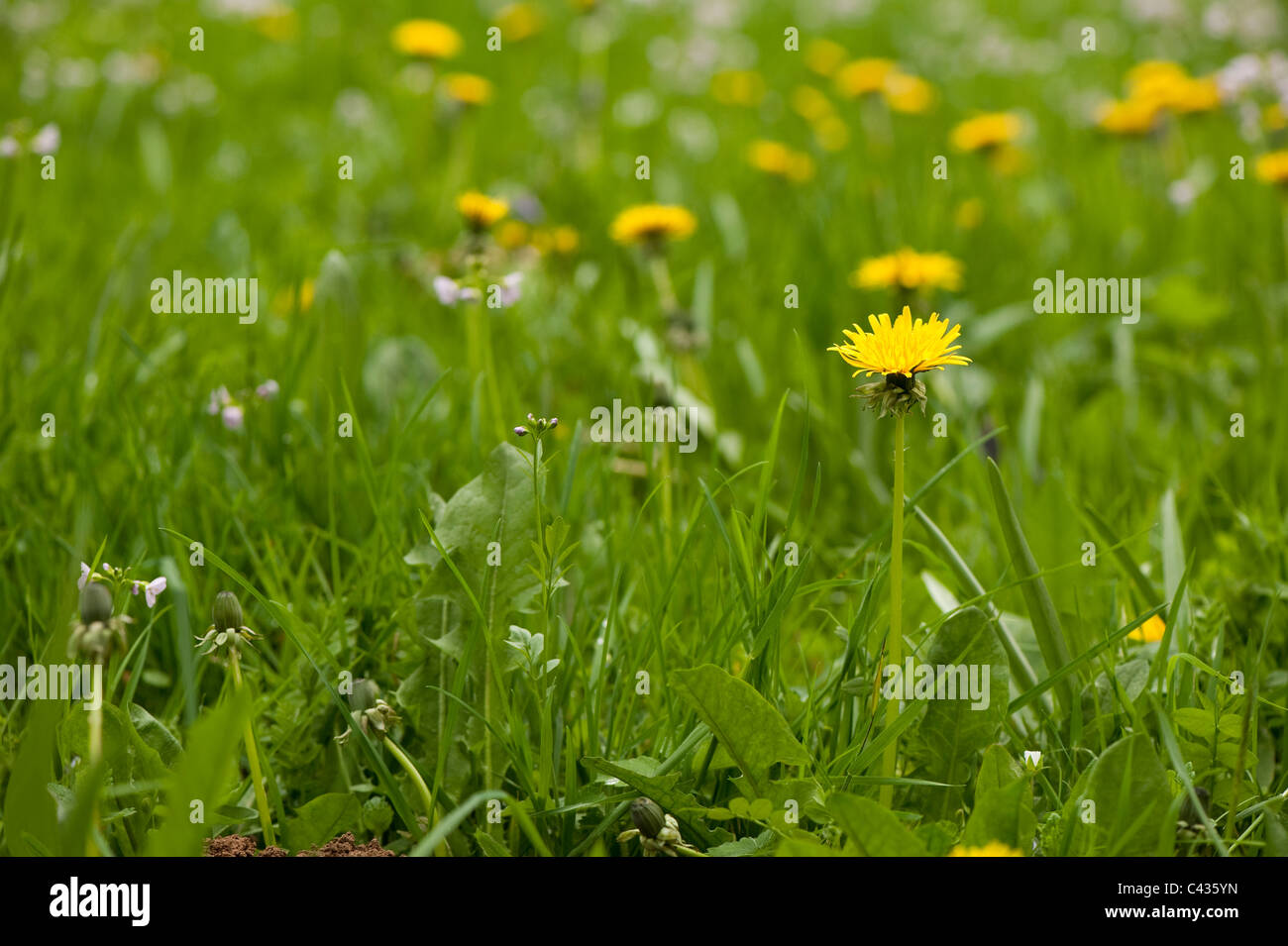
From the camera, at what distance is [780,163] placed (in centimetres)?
404

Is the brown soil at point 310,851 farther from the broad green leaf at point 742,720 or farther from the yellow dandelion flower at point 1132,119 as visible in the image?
the yellow dandelion flower at point 1132,119

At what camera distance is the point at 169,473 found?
83.0 inches

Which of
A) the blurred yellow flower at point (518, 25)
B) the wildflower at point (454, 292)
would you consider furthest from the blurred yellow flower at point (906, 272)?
the blurred yellow flower at point (518, 25)

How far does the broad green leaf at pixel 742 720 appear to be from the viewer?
1432 millimetres

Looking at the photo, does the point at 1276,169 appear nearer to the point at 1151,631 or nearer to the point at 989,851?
the point at 1151,631

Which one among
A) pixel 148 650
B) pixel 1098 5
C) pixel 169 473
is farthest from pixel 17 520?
pixel 1098 5

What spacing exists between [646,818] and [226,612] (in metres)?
0.57

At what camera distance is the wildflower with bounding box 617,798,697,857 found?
56.0 inches

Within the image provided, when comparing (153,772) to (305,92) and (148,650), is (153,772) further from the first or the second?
(305,92)

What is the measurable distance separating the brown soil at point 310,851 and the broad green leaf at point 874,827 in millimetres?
546
